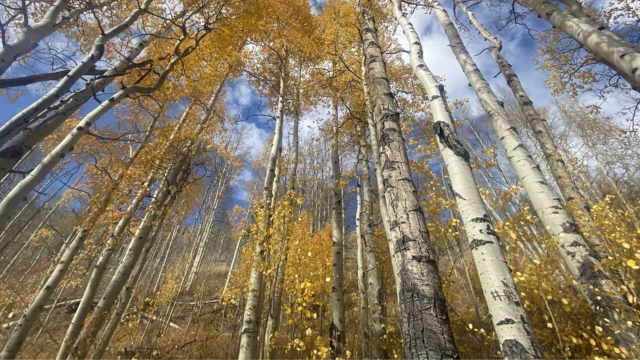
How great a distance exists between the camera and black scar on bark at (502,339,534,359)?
55.6 inches

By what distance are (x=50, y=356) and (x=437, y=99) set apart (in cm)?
1539

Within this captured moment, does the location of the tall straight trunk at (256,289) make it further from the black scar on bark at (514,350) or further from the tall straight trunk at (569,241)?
the tall straight trunk at (569,241)

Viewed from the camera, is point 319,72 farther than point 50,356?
No

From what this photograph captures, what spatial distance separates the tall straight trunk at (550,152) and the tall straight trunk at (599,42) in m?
1.27

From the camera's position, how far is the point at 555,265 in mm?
4043

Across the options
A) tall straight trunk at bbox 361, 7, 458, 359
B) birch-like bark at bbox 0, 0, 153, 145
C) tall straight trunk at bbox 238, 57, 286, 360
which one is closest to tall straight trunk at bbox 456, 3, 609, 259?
tall straight trunk at bbox 361, 7, 458, 359

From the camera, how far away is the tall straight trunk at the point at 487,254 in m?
1.49

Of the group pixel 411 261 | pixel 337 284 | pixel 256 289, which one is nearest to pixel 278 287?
pixel 337 284

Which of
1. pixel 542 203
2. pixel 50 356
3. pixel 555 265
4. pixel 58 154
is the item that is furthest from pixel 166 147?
pixel 50 356

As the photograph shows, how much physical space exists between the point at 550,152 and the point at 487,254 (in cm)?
501

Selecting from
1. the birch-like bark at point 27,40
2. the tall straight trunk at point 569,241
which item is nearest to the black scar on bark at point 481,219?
the tall straight trunk at point 569,241

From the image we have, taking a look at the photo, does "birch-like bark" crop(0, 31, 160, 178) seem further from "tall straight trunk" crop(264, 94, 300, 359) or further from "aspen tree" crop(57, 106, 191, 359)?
"aspen tree" crop(57, 106, 191, 359)

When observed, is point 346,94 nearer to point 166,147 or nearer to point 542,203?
point 166,147

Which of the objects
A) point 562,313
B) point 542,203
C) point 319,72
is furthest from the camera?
point 319,72
